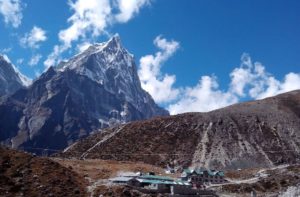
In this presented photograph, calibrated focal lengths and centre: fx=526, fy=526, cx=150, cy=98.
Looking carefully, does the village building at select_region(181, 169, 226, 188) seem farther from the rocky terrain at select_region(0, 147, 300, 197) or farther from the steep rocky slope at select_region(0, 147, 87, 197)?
the steep rocky slope at select_region(0, 147, 87, 197)

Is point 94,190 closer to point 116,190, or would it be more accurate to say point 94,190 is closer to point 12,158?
point 116,190

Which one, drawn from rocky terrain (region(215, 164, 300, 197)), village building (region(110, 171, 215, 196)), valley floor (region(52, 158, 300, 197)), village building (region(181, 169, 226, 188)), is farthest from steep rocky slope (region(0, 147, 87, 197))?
village building (region(181, 169, 226, 188))

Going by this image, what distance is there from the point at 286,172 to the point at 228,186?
2516 cm

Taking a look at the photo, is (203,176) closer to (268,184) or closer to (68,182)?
(268,184)

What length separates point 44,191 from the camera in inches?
3506

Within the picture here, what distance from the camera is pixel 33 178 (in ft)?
307

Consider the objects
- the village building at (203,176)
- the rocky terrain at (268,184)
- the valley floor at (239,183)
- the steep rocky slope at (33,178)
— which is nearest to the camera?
the steep rocky slope at (33,178)

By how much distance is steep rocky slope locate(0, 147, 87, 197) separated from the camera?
8806cm

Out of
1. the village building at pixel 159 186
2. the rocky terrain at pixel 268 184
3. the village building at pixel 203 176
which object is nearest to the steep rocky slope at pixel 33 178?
the village building at pixel 159 186

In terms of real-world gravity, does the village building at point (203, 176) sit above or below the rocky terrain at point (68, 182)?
above

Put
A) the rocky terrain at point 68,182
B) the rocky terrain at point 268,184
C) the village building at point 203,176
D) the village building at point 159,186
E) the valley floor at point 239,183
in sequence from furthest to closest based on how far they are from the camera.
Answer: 1. the village building at point 203,176
2. the rocky terrain at point 268,184
3. the village building at point 159,186
4. the valley floor at point 239,183
5. the rocky terrain at point 68,182

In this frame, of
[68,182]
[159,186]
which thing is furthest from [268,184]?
[68,182]

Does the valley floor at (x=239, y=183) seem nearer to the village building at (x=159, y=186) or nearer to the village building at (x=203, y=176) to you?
the village building at (x=203, y=176)

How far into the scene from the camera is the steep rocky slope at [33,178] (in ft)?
289
